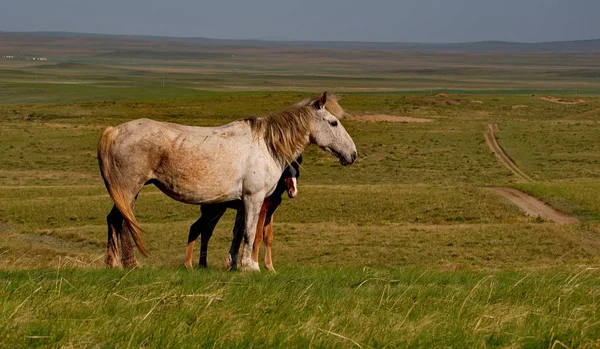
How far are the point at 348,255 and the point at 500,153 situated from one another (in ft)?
114

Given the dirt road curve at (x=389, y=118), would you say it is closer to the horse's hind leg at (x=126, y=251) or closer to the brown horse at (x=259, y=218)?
the brown horse at (x=259, y=218)

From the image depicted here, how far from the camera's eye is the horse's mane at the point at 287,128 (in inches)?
476

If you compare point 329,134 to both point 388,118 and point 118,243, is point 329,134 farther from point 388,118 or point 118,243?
point 388,118

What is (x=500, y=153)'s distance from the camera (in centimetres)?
5466

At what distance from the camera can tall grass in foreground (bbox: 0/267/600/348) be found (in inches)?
271

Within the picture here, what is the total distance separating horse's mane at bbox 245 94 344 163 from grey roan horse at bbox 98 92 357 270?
0.01 metres

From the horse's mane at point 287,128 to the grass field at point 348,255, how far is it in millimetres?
1540

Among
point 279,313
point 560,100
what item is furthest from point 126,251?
point 560,100

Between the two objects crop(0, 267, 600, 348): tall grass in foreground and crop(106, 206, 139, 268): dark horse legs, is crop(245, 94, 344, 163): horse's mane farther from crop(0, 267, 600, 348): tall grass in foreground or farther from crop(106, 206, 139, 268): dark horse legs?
crop(0, 267, 600, 348): tall grass in foreground

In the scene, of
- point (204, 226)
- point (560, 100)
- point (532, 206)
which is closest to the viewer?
point (204, 226)

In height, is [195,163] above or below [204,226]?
above

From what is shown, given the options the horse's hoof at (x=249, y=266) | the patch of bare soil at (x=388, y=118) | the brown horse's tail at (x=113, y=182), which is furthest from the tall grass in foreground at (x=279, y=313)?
the patch of bare soil at (x=388, y=118)

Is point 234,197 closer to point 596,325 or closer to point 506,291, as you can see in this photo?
point 506,291

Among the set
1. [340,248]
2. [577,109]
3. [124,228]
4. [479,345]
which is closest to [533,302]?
[479,345]
